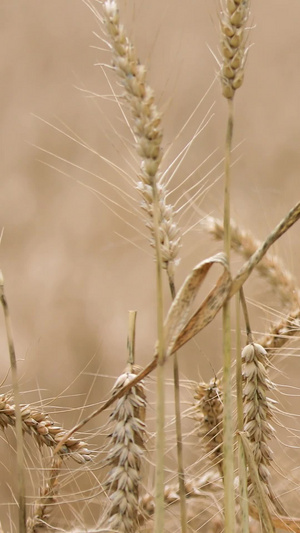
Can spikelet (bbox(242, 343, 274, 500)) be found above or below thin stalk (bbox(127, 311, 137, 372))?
below

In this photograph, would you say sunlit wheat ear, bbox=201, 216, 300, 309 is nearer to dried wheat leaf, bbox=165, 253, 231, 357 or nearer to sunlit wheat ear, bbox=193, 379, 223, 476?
sunlit wheat ear, bbox=193, 379, 223, 476

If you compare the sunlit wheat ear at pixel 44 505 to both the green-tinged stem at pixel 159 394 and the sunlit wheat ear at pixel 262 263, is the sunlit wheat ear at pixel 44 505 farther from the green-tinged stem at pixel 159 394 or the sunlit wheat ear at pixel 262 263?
the sunlit wheat ear at pixel 262 263

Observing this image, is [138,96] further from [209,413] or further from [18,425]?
[209,413]

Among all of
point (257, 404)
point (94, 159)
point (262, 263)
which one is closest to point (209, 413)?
point (257, 404)

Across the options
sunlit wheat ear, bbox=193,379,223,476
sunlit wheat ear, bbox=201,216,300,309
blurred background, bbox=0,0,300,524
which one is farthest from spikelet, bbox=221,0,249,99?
blurred background, bbox=0,0,300,524

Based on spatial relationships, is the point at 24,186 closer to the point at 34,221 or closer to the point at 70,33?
the point at 34,221

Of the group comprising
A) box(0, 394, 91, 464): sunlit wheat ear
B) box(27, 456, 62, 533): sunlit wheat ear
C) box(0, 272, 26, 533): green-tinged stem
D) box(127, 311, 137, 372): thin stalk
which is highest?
box(127, 311, 137, 372): thin stalk
